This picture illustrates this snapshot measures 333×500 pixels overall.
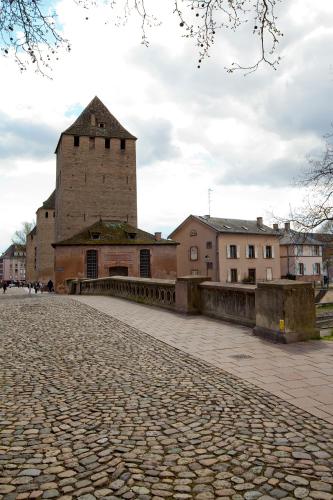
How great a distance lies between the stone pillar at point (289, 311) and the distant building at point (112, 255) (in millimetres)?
31001

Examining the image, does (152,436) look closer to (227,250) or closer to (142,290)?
(142,290)

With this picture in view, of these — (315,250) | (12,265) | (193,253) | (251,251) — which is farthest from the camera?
(12,265)

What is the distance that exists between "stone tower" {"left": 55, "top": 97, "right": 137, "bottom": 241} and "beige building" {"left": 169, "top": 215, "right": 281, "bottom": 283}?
978 centimetres

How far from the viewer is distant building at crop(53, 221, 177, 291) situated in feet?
120

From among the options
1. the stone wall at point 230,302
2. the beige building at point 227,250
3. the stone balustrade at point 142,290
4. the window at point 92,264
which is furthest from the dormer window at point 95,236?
the stone wall at point 230,302

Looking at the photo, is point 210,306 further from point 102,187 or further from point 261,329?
point 102,187

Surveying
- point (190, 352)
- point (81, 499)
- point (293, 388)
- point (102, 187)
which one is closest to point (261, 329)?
point (190, 352)

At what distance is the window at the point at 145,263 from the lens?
38688mm

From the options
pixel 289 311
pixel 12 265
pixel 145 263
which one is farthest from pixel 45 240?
pixel 12 265

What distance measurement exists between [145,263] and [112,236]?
4346 millimetres

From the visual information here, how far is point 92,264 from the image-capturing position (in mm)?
37375

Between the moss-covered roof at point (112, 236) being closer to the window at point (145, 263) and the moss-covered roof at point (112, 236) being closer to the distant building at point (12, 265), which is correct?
the window at point (145, 263)

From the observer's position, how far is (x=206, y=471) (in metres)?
2.72

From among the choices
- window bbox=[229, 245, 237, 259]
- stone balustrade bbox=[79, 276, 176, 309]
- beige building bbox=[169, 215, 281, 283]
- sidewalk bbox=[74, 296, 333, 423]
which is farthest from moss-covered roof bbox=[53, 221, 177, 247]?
sidewalk bbox=[74, 296, 333, 423]
